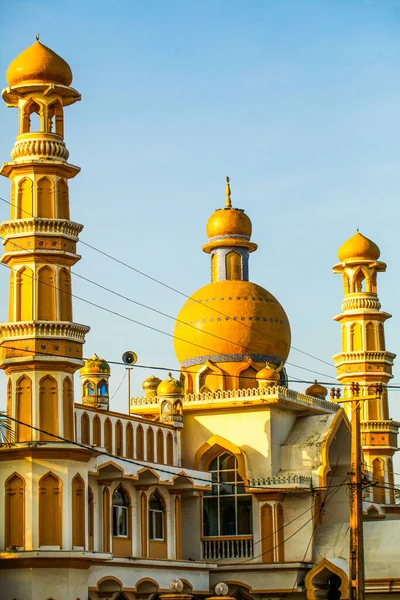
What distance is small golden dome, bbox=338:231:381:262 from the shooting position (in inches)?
2106

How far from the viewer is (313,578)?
41.4m

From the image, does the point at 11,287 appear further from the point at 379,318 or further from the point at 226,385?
the point at 379,318

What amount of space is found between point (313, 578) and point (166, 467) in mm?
5831

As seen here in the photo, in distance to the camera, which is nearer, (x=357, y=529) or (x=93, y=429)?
(x=357, y=529)

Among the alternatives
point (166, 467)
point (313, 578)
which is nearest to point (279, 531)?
point (313, 578)

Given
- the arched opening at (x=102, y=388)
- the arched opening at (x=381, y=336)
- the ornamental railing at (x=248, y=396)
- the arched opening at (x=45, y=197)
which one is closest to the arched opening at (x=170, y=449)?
the ornamental railing at (x=248, y=396)

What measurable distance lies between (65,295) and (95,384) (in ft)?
18.1

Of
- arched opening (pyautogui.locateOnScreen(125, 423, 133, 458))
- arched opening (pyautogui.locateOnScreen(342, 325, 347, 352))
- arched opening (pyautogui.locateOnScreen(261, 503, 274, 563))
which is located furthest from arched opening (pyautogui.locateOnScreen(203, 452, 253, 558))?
arched opening (pyautogui.locateOnScreen(342, 325, 347, 352))

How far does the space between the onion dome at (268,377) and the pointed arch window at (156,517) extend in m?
5.38

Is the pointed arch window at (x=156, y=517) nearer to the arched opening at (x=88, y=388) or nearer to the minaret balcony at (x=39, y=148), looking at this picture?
the arched opening at (x=88, y=388)

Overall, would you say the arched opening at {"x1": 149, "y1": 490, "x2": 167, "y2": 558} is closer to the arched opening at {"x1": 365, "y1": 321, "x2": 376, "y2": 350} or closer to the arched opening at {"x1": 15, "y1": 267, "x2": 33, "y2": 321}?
the arched opening at {"x1": 15, "y1": 267, "x2": 33, "y2": 321}

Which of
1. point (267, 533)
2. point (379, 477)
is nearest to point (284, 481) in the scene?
point (267, 533)

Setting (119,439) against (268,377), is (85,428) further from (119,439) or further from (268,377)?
(268,377)

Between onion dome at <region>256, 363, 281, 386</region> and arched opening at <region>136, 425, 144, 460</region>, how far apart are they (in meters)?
5.01
